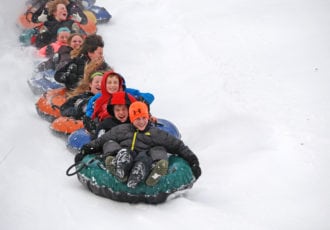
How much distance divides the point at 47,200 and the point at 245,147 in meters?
2.34

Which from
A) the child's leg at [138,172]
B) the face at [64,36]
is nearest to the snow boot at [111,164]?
the child's leg at [138,172]

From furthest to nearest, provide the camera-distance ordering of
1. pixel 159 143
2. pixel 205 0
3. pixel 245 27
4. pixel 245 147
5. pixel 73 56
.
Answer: pixel 205 0
pixel 245 27
pixel 73 56
pixel 245 147
pixel 159 143

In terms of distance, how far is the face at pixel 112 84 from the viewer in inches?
207

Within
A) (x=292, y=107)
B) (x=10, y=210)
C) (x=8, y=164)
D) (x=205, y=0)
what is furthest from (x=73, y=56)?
(x=205, y=0)

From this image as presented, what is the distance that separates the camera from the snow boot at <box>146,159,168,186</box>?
13.5ft

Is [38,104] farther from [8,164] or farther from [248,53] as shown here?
[248,53]

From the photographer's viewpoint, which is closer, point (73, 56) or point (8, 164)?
point (8, 164)

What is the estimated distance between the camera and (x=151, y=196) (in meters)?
4.14

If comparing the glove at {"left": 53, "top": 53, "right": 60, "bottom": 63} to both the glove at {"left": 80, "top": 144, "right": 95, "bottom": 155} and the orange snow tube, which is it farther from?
the glove at {"left": 80, "top": 144, "right": 95, "bottom": 155}

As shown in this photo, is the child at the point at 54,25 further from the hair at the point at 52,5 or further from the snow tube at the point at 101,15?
the snow tube at the point at 101,15

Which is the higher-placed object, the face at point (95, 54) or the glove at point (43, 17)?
the face at point (95, 54)

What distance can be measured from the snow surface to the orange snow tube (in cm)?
14

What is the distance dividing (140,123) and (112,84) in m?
0.95

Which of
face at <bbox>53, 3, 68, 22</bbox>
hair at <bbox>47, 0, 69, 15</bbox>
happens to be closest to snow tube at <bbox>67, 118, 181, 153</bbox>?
face at <bbox>53, 3, 68, 22</bbox>
